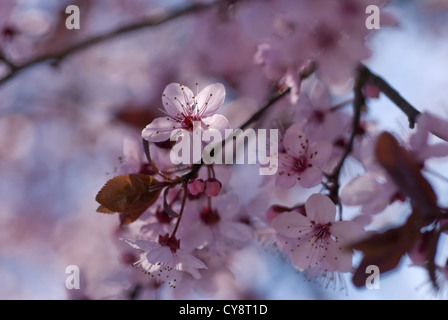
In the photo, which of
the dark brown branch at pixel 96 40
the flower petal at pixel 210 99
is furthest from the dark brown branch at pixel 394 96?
the dark brown branch at pixel 96 40

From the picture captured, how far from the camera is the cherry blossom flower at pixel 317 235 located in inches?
44.9

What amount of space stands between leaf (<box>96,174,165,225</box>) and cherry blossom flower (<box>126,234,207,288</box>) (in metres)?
0.09

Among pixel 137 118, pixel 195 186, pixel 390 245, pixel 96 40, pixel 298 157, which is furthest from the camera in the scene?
pixel 137 118

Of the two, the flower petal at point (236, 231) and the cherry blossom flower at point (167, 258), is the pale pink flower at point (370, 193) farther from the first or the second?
the cherry blossom flower at point (167, 258)

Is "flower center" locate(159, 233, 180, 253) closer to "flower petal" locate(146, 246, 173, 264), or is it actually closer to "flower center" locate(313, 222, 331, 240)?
"flower petal" locate(146, 246, 173, 264)

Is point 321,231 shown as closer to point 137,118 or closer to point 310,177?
point 310,177

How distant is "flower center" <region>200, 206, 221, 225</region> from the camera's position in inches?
50.8

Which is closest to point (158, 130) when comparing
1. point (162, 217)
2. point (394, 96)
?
point (162, 217)

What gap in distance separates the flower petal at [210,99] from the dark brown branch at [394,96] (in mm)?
413

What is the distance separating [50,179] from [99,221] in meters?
2.38

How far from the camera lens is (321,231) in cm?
119

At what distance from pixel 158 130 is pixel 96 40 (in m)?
0.76
